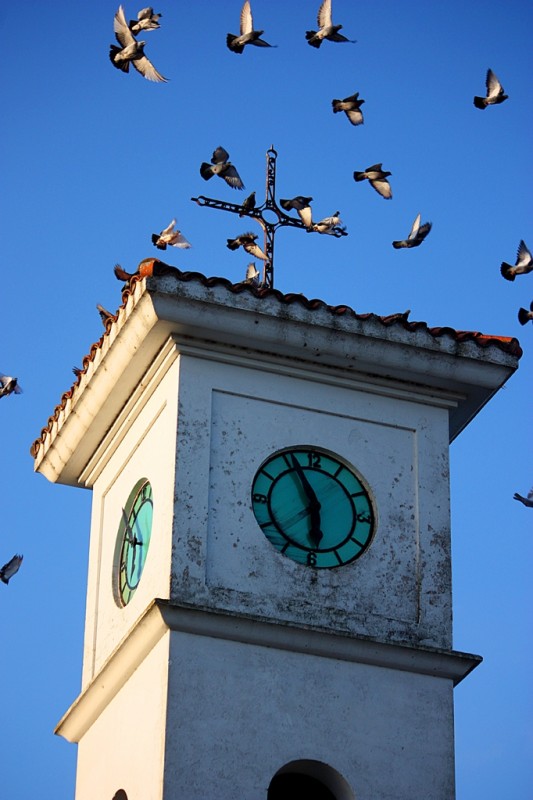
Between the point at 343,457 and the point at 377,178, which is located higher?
the point at 377,178

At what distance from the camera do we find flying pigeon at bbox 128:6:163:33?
2789 cm

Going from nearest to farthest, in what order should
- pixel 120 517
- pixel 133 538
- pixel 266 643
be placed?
pixel 266 643 < pixel 133 538 < pixel 120 517

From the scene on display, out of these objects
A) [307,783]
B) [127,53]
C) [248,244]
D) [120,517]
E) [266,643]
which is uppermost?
[127,53]

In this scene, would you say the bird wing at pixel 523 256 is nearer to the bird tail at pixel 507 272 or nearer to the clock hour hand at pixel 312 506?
the bird tail at pixel 507 272

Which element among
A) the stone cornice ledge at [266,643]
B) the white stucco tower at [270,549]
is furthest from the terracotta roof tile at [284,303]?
the stone cornice ledge at [266,643]

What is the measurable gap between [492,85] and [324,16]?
6.32 feet

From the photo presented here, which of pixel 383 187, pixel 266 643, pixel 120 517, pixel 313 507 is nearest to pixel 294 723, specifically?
pixel 266 643

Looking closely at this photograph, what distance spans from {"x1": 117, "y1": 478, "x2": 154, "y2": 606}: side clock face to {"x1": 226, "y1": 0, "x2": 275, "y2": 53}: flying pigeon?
5.66m

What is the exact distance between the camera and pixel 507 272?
27891 millimetres

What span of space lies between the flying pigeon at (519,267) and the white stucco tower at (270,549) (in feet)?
11.0

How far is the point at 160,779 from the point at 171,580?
1766 mm

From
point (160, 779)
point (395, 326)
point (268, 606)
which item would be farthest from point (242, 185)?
point (160, 779)

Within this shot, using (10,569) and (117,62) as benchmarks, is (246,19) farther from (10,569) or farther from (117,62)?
(10,569)

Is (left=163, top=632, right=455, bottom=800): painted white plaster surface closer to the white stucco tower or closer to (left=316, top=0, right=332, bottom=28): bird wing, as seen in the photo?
the white stucco tower
